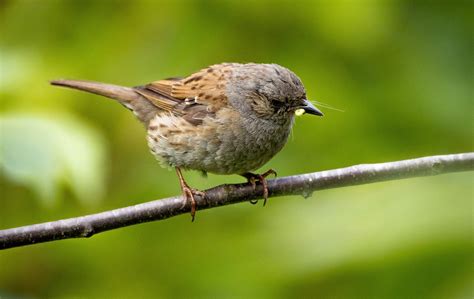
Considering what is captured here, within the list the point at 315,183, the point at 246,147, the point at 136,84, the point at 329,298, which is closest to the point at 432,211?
the point at 315,183

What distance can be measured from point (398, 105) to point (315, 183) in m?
2.05

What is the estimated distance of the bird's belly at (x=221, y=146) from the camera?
4.63m

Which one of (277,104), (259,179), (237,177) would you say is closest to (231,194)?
(259,179)

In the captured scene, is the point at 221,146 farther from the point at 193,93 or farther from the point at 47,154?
the point at 47,154

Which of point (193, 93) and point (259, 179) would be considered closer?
point (259, 179)

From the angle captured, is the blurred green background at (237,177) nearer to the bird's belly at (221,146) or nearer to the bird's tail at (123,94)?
the bird's tail at (123,94)

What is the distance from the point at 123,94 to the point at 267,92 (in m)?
1.06

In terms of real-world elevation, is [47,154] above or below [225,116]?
below

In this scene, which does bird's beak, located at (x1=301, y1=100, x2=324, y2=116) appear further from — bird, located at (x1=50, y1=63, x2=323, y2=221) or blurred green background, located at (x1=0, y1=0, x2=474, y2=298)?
blurred green background, located at (x1=0, y1=0, x2=474, y2=298)

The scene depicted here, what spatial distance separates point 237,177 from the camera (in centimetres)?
528

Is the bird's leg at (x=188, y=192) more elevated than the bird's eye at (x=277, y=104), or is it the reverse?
the bird's eye at (x=277, y=104)

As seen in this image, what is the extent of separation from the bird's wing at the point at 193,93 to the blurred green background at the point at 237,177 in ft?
0.34

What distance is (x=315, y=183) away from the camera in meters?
3.69

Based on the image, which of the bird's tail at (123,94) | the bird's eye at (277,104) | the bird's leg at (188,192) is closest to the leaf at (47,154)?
the bird's leg at (188,192)
